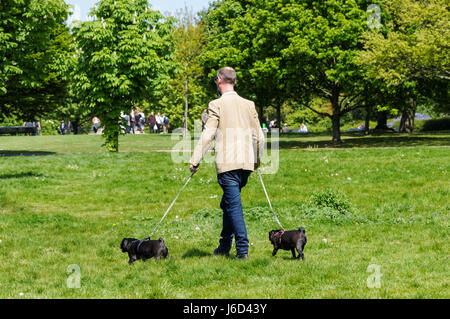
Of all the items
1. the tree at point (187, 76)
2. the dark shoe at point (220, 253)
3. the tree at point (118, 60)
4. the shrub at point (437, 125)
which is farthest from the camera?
the shrub at point (437, 125)

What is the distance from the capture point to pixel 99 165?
60.5ft

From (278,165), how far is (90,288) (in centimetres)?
1207

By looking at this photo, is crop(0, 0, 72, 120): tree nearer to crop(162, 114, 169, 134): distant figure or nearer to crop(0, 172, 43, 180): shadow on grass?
crop(0, 172, 43, 180): shadow on grass

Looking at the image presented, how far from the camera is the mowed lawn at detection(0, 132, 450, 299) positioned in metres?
5.70

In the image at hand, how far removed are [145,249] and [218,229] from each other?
2775mm

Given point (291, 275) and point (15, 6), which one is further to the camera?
point (15, 6)

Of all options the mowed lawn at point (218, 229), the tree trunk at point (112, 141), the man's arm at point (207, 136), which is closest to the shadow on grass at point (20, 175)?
the mowed lawn at point (218, 229)

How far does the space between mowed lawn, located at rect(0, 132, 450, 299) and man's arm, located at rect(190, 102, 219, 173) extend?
4.17ft

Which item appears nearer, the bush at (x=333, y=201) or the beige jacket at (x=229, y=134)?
the beige jacket at (x=229, y=134)

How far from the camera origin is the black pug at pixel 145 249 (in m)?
6.57

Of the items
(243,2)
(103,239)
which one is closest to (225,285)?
(103,239)

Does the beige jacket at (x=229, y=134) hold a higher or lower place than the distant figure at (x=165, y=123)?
lower

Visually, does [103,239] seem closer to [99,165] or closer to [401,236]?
[401,236]

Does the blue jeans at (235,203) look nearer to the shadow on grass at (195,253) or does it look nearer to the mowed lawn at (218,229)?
the mowed lawn at (218,229)
